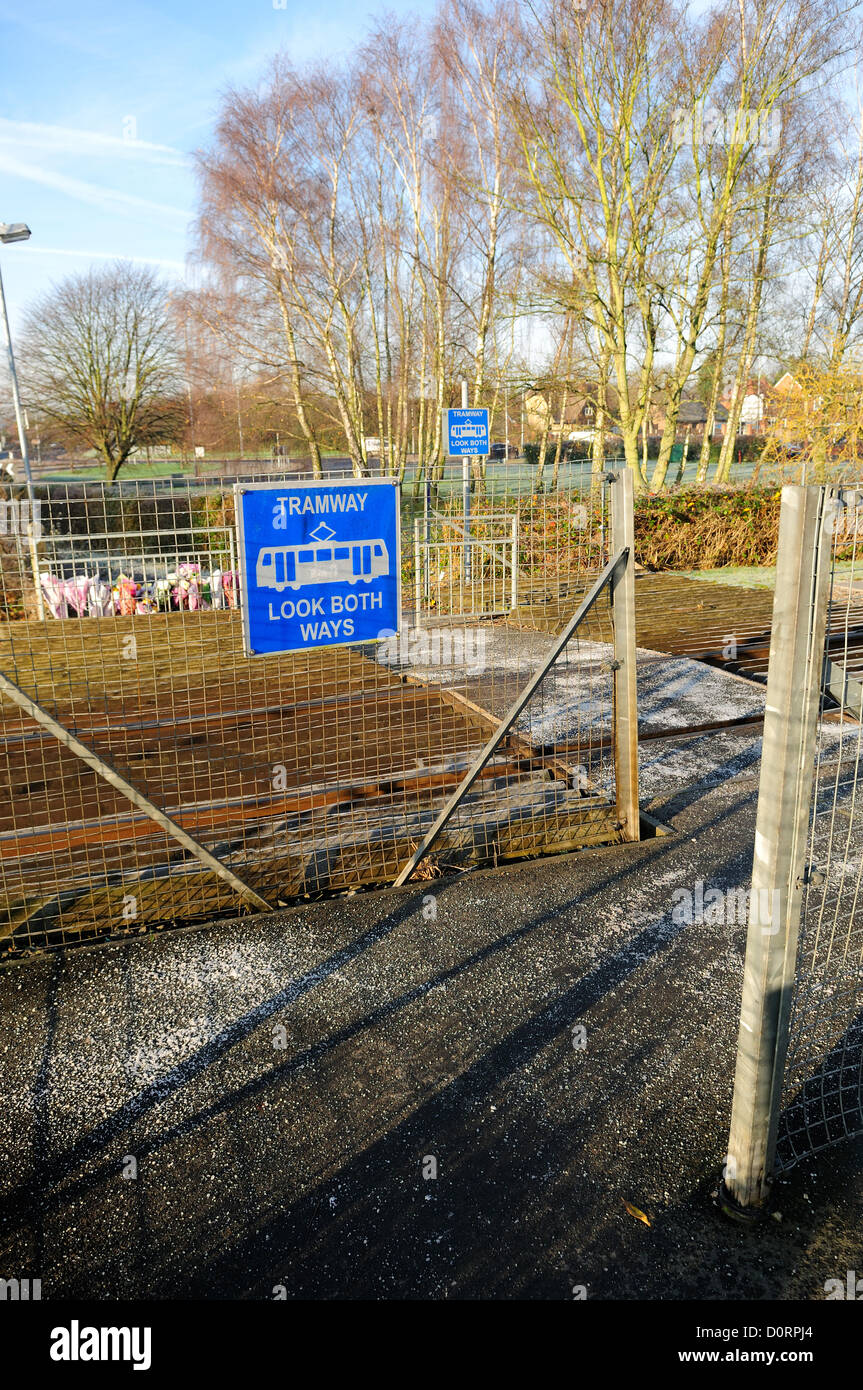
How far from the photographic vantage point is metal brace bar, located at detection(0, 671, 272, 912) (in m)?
3.84

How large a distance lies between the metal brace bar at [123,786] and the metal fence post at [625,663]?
2.26 m

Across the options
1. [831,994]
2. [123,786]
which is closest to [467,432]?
[123,786]

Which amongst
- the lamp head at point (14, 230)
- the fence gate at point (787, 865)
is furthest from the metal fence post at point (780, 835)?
the lamp head at point (14, 230)

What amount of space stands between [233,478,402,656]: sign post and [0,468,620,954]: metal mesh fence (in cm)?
16

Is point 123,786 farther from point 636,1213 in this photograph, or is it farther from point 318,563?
point 636,1213

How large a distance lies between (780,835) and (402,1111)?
1.68 m

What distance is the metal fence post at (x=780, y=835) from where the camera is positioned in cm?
239

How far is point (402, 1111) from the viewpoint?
3148 mm

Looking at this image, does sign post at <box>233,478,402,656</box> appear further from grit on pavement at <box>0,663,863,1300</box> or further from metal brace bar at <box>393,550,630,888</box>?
grit on pavement at <box>0,663,863,1300</box>

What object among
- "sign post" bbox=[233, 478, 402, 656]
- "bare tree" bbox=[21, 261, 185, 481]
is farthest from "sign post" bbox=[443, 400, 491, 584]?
"bare tree" bbox=[21, 261, 185, 481]

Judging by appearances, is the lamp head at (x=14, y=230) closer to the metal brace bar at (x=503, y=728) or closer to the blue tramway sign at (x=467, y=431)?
the blue tramway sign at (x=467, y=431)

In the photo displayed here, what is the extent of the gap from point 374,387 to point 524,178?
328 inches

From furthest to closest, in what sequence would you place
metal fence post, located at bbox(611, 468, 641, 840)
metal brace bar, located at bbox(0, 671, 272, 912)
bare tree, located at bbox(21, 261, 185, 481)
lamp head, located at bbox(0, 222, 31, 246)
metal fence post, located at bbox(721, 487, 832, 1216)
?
bare tree, located at bbox(21, 261, 185, 481)
lamp head, located at bbox(0, 222, 31, 246)
metal fence post, located at bbox(611, 468, 641, 840)
metal brace bar, located at bbox(0, 671, 272, 912)
metal fence post, located at bbox(721, 487, 832, 1216)

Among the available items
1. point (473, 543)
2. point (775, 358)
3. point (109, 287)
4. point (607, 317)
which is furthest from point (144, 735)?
point (109, 287)
